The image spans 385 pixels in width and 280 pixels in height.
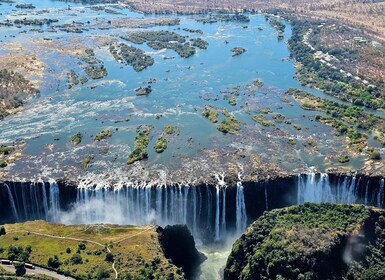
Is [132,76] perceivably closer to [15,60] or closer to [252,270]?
[15,60]

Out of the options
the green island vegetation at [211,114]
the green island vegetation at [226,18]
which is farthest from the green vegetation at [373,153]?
the green island vegetation at [226,18]

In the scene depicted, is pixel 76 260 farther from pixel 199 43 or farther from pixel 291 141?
pixel 199 43

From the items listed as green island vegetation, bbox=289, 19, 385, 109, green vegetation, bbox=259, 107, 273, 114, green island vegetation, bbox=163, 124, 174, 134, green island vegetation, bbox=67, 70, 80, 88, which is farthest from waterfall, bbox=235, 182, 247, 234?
green island vegetation, bbox=67, 70, 80, 88

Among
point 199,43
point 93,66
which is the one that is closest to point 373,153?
point 93,66

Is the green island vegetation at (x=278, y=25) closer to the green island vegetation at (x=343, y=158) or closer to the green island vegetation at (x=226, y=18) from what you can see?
the green island vegetation at (x=226, y=18)

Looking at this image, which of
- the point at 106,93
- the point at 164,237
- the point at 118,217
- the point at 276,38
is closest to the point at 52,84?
the point at 106,93

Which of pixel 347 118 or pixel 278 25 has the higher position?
pixel 278 25
